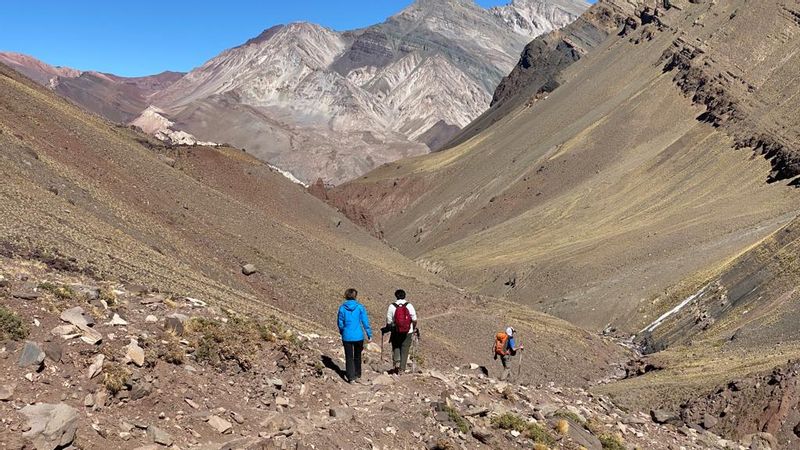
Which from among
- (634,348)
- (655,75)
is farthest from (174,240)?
(655,75)

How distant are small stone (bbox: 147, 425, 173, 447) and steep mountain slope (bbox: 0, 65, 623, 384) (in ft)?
30.5

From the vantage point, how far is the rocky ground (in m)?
8.79

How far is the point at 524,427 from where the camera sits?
12633 mm

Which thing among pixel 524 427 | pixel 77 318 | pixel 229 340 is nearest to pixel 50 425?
pixel 77 318

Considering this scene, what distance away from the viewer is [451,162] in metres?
110

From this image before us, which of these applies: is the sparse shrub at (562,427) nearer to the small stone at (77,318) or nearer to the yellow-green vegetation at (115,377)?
the yellow-green vegetation at (115,377)

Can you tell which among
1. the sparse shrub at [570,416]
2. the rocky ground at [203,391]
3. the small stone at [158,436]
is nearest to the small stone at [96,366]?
the rocky ground at [203,391]

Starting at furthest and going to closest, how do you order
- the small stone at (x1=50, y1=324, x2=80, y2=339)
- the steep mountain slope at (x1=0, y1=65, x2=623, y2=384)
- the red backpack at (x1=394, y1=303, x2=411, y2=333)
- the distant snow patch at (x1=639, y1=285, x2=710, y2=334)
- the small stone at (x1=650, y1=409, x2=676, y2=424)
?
the distant snow patch at (x1=639, y1=285, x2=710, y2=334), the steep mountain slope at (x1=0, y1=65, x2=623, y2=384), the small stone at (x1=650, y1=409, x2=676, y2=424), the red backpack at (x1=394, y1=303, x2=411, y2=333), the small stone at (x1=50, y1=324, x2=80, y2=339)

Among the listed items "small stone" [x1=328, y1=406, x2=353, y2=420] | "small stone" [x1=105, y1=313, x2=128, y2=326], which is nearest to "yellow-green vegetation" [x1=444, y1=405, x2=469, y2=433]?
"small stone" [x1=328, y1=406, x2=353, y2=420]

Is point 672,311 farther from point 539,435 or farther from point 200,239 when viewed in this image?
point 539,435

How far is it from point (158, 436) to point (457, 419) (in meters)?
4.90

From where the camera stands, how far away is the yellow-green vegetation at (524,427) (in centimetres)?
1250

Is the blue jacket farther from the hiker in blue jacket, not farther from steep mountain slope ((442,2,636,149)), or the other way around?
steep mountain slope ((442,2,636,149))

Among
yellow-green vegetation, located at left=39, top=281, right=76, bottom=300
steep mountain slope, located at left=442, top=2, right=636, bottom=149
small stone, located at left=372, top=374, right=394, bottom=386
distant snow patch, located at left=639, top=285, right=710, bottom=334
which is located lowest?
distant snow patch, located at left=639, top=285, right=710, bottom=334
